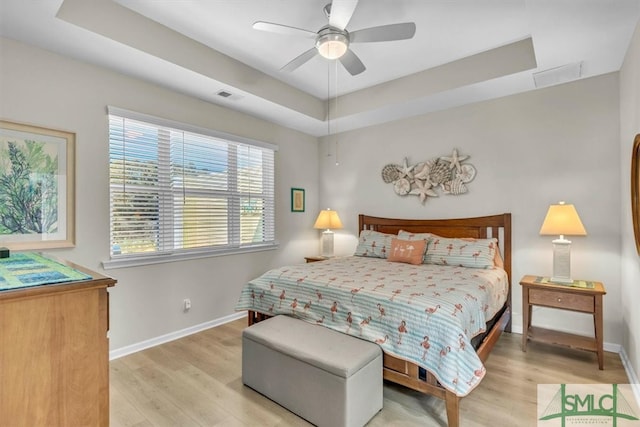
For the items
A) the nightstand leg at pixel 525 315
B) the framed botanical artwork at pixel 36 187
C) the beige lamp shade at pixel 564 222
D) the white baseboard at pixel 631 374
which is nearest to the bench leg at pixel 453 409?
the white baseboard at pixel 631 374

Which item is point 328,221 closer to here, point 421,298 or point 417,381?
point 421,298

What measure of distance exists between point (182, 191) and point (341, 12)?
91.2 inches

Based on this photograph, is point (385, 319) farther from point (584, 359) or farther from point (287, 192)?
point (287, 192)

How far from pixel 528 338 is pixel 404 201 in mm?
1998

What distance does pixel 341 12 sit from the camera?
6.48ft

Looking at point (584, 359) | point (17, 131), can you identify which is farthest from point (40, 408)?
point (584, 359)

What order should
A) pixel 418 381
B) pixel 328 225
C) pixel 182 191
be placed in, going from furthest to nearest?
pixel 328 225 < pixel 182 191 < pixel 418 381

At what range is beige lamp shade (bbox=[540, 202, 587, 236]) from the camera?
8.83ft

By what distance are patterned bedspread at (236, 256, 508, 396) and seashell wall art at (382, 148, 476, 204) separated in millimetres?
1092

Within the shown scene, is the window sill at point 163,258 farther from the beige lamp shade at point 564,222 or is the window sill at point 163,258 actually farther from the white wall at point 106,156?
the beige lamp shade at point 564,222

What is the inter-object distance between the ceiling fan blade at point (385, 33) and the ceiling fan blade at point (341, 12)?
0.12 metres

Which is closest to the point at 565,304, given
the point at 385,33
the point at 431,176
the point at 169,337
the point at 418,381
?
the point at 418,381

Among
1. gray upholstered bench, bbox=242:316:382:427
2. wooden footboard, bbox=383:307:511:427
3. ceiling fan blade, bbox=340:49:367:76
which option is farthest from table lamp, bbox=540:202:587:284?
ceiling fan blade, bbox=340:49:367:76

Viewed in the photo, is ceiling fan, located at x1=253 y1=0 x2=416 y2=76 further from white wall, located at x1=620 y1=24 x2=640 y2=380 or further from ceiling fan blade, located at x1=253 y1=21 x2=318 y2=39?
white wall, located at x1=620 y1=24 x2=640 y2=380
